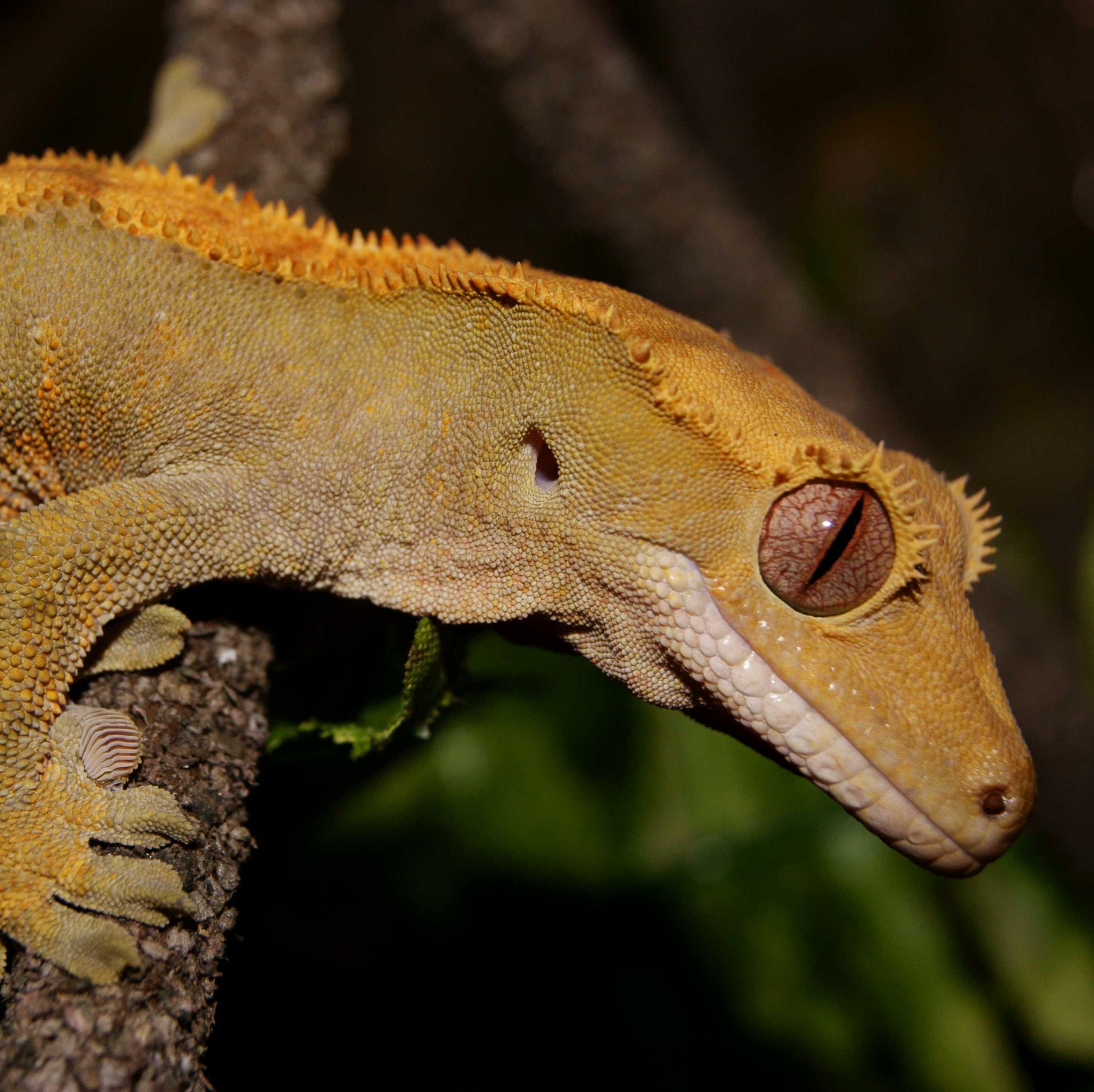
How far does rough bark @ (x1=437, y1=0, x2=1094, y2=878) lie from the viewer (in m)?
6.55

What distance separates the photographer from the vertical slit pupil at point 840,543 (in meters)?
2.68

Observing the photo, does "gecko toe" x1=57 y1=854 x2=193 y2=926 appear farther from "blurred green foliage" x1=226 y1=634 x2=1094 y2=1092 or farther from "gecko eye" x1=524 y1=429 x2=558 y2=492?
"blurred green foliage" x1=226 y1=634 x2=1094 y2=1092

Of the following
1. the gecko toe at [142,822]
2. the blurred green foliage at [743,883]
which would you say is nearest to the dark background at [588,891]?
the blurred green foliage at [743,883]

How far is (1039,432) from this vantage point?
11727mm

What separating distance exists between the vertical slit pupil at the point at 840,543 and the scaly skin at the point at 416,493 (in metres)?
0.08

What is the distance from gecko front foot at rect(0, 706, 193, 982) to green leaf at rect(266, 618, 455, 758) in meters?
0.71

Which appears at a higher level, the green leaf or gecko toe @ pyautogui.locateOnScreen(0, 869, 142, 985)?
the green leaf

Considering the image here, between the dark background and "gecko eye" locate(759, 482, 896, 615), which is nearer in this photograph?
"gecko eye" locate(759, 482, 896, 615)

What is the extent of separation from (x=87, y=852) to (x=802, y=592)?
2141 mm

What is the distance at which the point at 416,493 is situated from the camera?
3145 millimetres

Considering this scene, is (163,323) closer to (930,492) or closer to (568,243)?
(930,492)

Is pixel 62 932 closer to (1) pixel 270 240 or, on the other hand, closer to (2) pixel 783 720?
(2) pixel 783 720

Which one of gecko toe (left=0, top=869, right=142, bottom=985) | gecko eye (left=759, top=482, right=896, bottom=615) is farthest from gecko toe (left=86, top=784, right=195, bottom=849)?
gecko eye (left=759, top=482, right=896, bottom=615)

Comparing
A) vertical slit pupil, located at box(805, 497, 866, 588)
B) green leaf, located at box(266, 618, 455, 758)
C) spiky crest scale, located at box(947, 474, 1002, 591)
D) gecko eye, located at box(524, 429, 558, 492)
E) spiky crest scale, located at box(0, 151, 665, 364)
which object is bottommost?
green leaf, located at box(266, 618, 455, 758)
